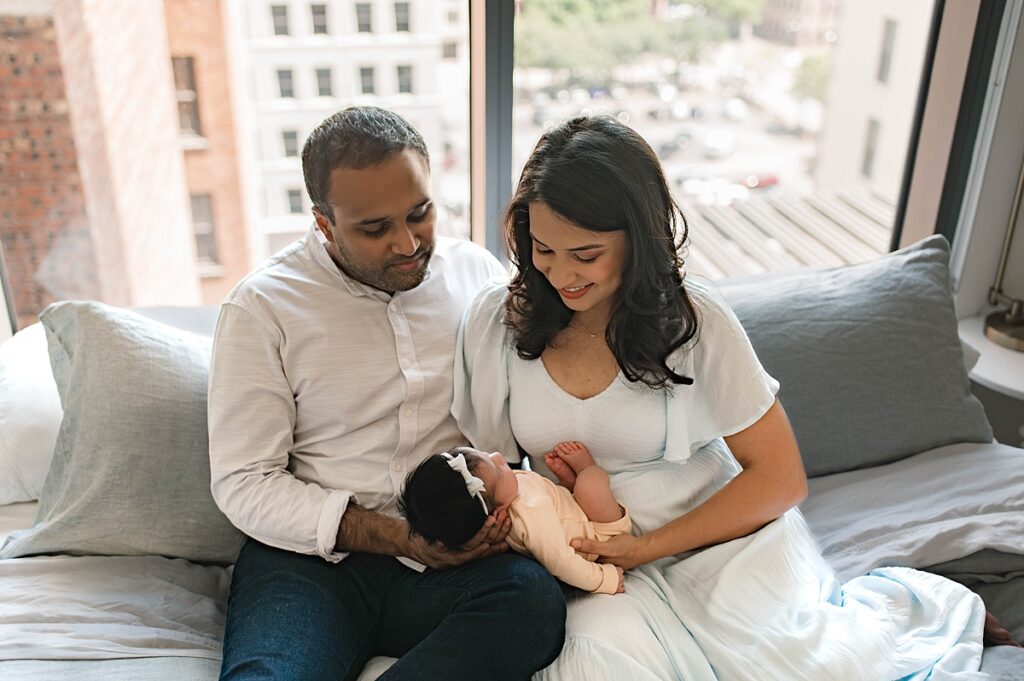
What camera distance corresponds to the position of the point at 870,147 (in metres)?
2.99

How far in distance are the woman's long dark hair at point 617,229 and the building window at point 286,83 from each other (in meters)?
1.04

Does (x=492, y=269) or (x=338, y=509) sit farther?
(x=492, y=269)

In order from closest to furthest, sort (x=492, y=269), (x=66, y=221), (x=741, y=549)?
(x=741, y=549)
(x=492, y=269)
(x=66, y=221)

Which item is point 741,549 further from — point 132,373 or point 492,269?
point 132,373

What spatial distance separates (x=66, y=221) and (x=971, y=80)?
94.4 inches

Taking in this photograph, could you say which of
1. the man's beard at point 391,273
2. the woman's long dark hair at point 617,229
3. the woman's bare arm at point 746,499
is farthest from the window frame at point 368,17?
the woman's bare arm at point 746,499

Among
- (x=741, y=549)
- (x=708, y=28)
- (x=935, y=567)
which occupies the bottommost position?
(x=935, y=567)

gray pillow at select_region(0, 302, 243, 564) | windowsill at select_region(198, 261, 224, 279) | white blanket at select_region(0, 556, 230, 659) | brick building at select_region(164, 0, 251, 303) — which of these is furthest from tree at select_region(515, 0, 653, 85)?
white blanket at select_region(0, 556, 230, 659)

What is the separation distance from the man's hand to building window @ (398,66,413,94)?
1300 millimetres

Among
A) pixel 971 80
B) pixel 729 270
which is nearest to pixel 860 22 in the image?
pixel 971 80

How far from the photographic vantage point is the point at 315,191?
1.54m

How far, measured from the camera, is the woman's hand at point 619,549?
147 centimetres

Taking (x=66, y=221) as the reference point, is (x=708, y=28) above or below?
above

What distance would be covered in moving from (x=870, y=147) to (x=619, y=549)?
2.06m
